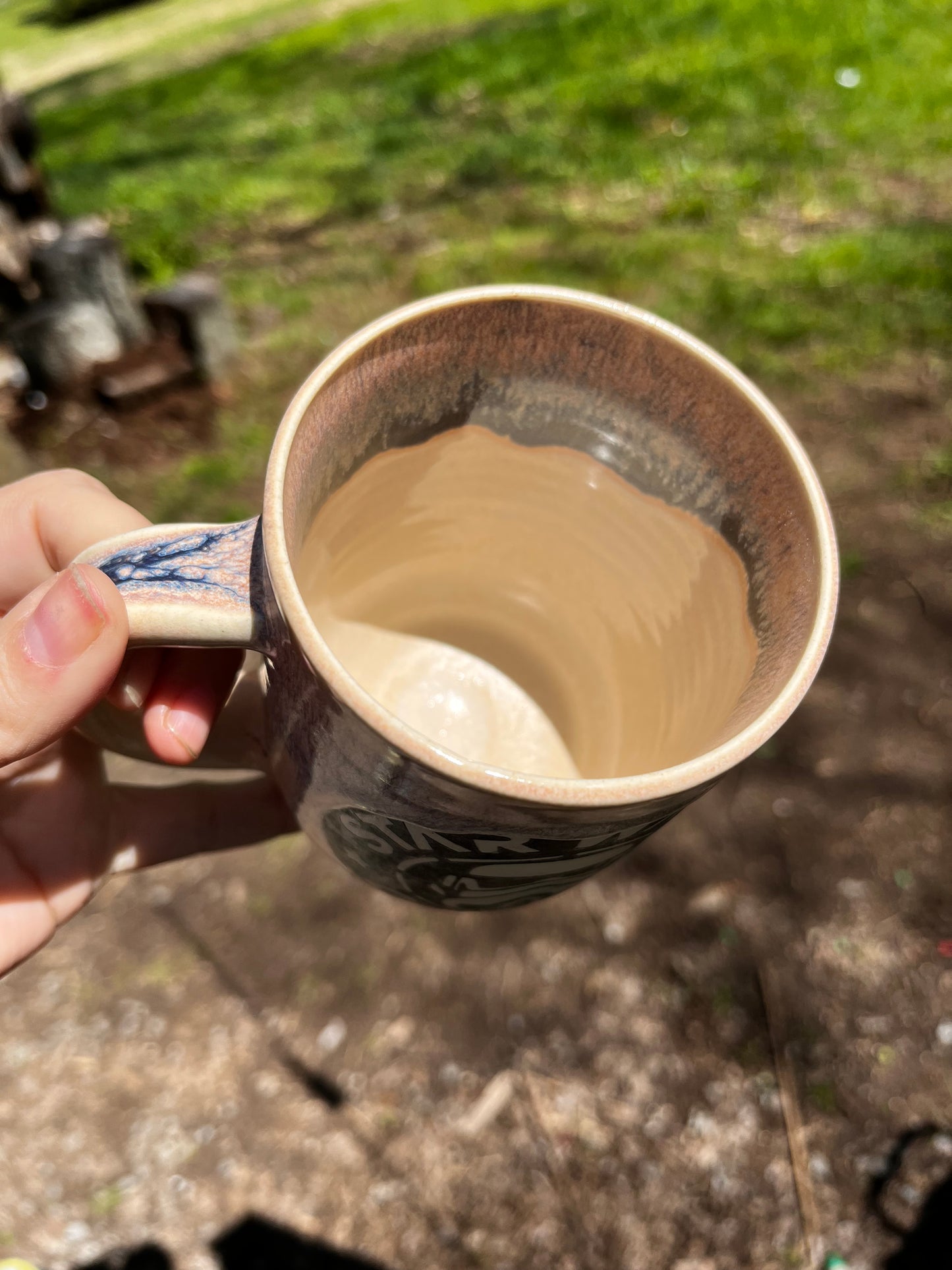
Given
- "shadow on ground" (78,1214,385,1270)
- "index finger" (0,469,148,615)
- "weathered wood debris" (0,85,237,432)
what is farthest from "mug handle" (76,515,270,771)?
"weathered wood debris" (0,85,237,432)

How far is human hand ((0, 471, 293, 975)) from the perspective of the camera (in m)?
0.82

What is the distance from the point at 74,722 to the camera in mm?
906

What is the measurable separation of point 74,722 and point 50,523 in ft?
1.26

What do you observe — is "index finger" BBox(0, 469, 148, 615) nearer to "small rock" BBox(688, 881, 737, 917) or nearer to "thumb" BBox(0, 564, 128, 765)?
"thumb" BBox(0, 564, 128, 765)

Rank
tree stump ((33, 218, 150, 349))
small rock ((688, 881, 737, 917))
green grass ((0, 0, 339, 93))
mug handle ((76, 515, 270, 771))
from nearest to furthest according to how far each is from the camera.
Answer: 1. mug handle ((76, 515, 270, 771))
2. small rock ((688, 881, 737, 917))
3. tree stump ((33, 218, 150, 349))
4. green grass ((0, 0, 339, 93))

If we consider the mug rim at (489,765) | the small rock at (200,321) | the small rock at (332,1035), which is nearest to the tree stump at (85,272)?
the small rock at (200,321)

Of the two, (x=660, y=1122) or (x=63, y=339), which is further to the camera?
(x=63, y=339)

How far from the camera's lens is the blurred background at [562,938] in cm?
181

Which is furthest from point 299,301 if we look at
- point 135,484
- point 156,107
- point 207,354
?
point 156,107

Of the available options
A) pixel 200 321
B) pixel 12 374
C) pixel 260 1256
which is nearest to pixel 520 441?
pixel 260 1256

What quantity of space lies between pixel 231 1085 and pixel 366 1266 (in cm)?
47

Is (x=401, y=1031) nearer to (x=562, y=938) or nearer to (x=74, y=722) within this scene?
(x=562, y=938)

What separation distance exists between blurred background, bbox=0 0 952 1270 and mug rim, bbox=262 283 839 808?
1.50m

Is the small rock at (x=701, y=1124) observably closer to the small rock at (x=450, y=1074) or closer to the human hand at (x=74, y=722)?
the small rock at (x=450, y=1074)
